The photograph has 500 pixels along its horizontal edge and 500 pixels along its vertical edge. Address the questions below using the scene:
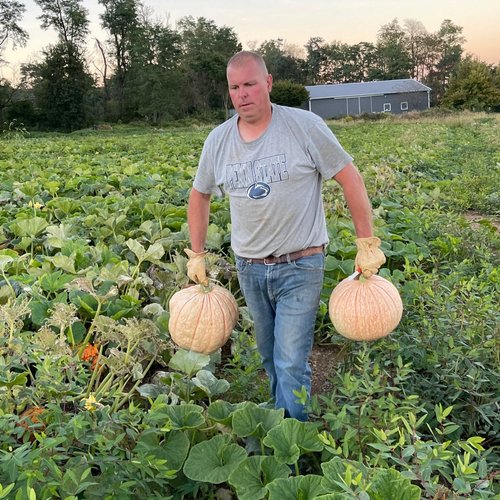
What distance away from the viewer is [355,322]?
8.81 feet

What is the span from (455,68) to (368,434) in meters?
86.4

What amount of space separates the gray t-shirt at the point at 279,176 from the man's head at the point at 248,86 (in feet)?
0.32

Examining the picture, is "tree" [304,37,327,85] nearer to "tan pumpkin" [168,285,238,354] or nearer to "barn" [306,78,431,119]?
"barn" [306,78,431,119]

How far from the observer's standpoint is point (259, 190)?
8.91 feet

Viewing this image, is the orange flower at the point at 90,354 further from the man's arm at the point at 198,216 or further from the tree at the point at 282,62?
the tree at the point at 282,62

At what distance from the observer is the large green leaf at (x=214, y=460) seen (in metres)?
2.40

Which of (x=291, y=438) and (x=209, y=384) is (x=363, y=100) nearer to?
(x=209, y=384)

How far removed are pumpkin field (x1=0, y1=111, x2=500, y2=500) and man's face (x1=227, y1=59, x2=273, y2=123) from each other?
0.77m

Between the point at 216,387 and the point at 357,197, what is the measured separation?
1172 millimetres

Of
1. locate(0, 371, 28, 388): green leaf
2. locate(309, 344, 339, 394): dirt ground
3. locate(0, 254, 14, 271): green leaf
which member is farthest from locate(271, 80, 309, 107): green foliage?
locate(0, 371, 28, 388): green leaf

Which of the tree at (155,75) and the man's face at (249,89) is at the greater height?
the tree at (155,75)

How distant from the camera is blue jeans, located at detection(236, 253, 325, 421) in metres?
2.80

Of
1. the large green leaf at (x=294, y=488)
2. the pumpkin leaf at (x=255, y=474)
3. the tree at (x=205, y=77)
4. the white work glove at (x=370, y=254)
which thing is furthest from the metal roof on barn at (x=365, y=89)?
the large green leaf at (x=294, y=488)

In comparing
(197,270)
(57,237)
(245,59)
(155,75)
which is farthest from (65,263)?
(155,75)
